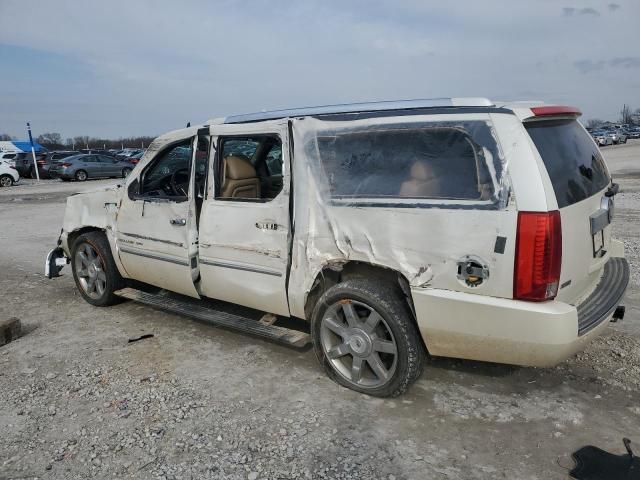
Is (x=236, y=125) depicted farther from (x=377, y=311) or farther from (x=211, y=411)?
(x=211, y=411)

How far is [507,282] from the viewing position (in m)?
2.87

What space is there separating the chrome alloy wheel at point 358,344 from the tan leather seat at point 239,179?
1.35 meters

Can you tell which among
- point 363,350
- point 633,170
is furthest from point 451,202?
point 633,170

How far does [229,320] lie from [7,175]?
25077 millimetres

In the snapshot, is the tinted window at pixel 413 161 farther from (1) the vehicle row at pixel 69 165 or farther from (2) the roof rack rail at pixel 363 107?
(1) the vehicle row at pixel 69 165

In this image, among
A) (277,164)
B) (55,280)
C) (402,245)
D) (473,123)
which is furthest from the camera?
(55,280)

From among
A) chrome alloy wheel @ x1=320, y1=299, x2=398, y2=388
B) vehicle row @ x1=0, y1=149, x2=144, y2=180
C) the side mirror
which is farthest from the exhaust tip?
vehicle row @ x1=0, y1=149, x2=144, y2=180

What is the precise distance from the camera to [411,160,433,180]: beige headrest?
3150 millimetres

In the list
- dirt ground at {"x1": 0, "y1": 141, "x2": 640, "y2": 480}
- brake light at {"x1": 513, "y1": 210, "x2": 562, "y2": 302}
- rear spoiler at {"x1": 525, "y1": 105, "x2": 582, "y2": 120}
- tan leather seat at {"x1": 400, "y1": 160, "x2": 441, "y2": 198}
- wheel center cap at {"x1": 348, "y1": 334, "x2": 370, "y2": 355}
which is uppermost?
rear spoiler at {"x1": 525, "y1": 105, "x2": 582, "y2": 120}

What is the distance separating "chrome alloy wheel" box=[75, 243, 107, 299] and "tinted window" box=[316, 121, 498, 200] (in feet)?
10.1

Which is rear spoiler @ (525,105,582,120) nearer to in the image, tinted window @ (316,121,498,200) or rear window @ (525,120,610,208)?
rear window @ (525,120,610,208)

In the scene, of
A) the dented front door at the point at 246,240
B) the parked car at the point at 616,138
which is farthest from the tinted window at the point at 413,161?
the parked car at the point at 616,138

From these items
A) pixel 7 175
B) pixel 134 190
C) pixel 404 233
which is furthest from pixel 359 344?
pixel 7 175

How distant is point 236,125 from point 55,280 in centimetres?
405
